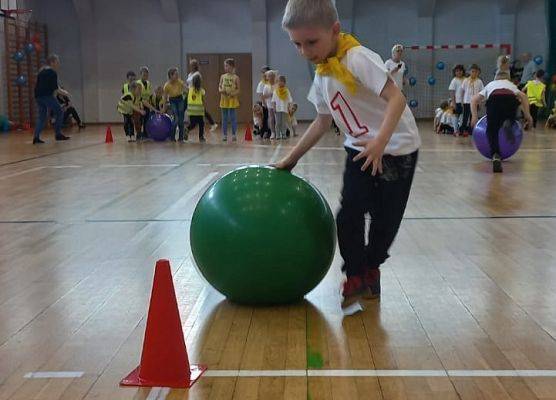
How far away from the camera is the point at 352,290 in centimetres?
348

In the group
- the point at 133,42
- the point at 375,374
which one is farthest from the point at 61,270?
the point at 133,42

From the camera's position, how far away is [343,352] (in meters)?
2.95

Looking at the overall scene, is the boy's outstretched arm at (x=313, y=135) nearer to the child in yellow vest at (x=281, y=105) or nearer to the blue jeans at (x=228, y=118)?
the child in yellow vest at (x=281, y=105)

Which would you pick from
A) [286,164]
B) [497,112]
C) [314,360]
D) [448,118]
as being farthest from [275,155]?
[314,360]

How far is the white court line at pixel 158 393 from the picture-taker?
2531 millimetres

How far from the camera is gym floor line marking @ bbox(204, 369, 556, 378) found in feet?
8.84

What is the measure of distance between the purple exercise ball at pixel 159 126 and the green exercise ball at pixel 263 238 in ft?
37.3

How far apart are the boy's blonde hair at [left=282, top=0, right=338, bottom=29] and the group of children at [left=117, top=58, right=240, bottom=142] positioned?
11624 mm

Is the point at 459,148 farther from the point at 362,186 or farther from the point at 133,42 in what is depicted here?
the point at 133,42

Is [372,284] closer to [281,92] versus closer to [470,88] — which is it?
[281,92]

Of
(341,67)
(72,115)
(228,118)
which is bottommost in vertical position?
(72,115)

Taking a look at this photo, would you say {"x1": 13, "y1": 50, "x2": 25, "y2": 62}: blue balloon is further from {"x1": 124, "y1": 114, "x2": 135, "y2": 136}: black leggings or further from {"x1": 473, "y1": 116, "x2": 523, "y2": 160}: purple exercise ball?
{"x1": 473, "y1": 116, "x2": 523, "y2": 160}: purple exercise ball

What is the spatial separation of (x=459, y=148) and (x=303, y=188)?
984 cm

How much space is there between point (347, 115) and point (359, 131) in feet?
0.33
